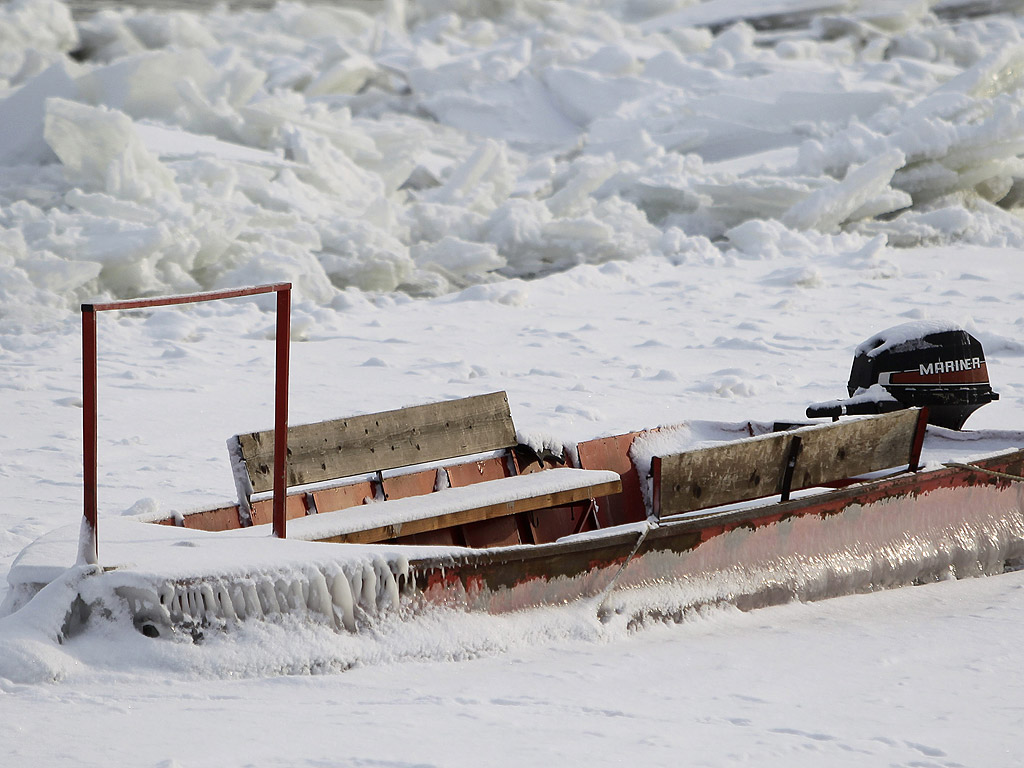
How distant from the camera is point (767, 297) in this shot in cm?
878

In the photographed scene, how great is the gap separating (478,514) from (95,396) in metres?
1.52

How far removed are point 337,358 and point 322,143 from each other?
4.80 metres

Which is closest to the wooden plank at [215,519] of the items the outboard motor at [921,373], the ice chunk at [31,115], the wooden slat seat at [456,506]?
the wooden slat seat at [456,506]

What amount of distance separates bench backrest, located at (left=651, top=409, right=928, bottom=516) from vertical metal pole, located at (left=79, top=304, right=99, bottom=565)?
5.32 feet

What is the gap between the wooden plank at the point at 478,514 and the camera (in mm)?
3732

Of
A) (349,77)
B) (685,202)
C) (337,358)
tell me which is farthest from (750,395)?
(349,77)

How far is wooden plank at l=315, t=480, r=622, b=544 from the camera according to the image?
3.73m

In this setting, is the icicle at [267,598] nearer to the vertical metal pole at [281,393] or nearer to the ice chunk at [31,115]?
the vertical metal pole at [281,393]

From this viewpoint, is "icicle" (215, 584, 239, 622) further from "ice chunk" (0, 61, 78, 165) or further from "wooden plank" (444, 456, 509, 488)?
"ice chunk" (0, 61, 78, 165)

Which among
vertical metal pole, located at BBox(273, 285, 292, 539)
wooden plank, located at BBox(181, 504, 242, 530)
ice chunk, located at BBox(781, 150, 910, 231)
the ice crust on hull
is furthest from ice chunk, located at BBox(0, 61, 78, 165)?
vertical metal pole, located at BBox(273, 285, 292, 539)

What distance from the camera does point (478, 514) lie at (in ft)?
13.1

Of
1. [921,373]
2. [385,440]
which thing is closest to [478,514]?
[385,440]

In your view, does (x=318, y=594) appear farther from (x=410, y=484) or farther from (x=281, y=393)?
(x=410, y=484)

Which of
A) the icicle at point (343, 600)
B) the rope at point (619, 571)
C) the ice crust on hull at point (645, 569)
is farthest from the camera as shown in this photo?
the rope at point (619, 571)
